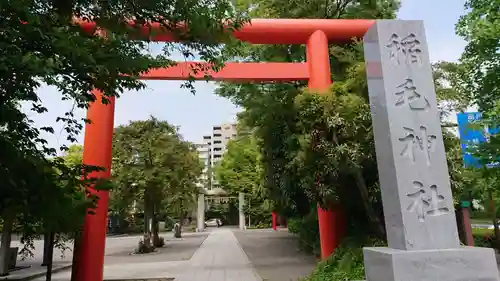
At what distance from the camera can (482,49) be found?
970 centimetres

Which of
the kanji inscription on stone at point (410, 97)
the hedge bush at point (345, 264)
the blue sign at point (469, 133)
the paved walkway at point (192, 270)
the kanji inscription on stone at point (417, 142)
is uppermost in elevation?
the blue sign at point (469, 133)

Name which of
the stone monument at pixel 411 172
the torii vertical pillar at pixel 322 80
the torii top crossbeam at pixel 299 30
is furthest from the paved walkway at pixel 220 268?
the torii top crossbeam at pixel 299 30

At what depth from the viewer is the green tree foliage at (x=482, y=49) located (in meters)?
9.16

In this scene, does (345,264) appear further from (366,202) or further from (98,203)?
(98,203)

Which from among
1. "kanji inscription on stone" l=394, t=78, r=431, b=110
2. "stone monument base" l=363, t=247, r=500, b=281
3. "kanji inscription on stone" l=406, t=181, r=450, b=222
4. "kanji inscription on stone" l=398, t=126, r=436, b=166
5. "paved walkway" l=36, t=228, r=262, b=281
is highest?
"kanji inscription on stone" l=394, t=78, r=431, b=110

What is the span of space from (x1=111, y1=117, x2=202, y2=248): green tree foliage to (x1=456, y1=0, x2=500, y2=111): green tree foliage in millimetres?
9891

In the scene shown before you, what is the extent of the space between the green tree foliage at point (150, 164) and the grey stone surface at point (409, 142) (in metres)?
9.88

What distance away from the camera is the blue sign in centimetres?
882

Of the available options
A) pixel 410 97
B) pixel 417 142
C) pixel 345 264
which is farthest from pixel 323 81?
pixel 417 142

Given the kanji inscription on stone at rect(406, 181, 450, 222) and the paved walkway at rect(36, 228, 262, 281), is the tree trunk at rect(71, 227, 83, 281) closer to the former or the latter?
the paved walkway at rect(36, 228, 262, 281)

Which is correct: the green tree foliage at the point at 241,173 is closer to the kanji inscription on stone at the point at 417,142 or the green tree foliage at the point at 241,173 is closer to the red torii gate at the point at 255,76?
the red torii gate at the point at 255,76

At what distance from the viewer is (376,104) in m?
4.81

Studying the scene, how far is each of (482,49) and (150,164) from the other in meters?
11.0

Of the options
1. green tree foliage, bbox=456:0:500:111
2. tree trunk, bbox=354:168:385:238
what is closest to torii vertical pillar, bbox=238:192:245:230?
green tree foliage, bbox=456:0:500:111
